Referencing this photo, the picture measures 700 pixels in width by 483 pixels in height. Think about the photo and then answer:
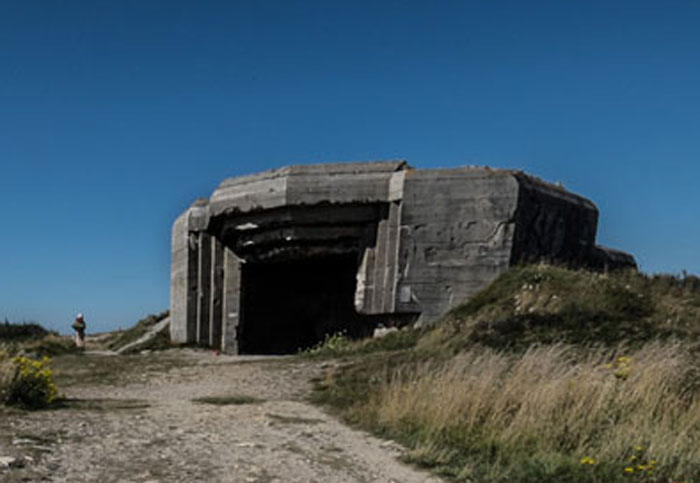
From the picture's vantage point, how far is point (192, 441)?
5137 mm

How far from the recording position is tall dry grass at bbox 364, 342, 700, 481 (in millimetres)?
4492

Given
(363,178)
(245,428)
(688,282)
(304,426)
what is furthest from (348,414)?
(688,282)

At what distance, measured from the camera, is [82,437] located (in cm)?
506

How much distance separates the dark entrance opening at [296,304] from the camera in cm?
1666

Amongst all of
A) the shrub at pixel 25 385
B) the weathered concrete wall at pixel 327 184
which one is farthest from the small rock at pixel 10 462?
the weathered concrete wall at pixel 327 184

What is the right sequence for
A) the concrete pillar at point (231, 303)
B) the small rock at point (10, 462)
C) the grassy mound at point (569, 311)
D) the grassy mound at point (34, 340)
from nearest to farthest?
the small rock at point (10, 462)
the grassy mound at point (569, 311)
the grassy mound at point (34, 340)
the concrete pillar at point (231, 303)

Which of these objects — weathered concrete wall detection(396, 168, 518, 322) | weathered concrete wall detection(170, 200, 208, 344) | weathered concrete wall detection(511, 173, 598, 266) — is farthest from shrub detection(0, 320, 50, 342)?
weathered concrete wall detection(511, 173, 598, 266)

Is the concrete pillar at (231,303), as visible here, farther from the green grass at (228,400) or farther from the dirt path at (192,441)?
the green grass at (228,400)

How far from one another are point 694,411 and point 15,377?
5.88 m

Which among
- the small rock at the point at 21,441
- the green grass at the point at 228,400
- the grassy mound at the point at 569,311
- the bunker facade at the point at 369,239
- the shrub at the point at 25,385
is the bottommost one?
the green grass at the point at 228,400

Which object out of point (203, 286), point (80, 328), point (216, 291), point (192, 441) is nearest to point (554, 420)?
point (192, 441)

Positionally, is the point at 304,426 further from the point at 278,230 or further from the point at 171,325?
the point at 171,325

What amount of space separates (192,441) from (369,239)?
9710mm

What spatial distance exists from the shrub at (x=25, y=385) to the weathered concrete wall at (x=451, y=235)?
8131 millimetres
